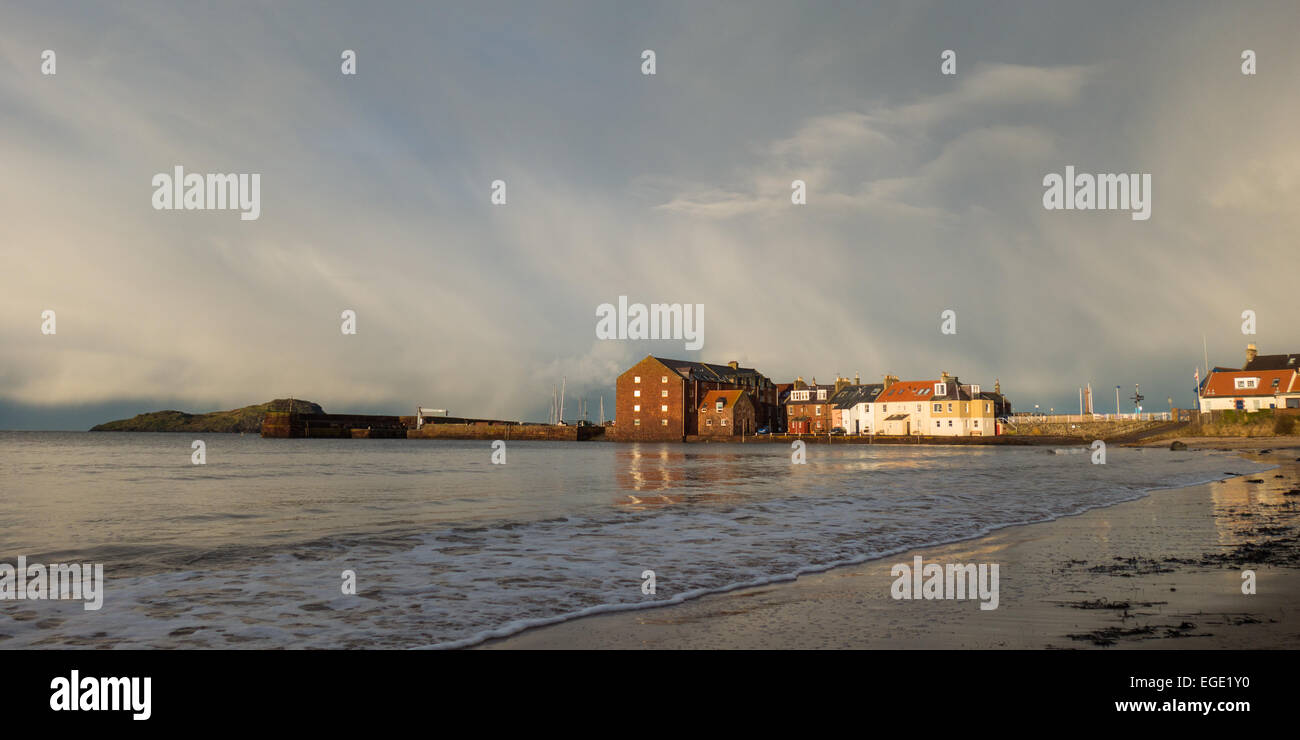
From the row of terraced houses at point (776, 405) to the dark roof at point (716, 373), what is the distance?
0.61ft

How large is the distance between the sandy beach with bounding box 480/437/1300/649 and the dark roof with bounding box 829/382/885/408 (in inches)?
3964

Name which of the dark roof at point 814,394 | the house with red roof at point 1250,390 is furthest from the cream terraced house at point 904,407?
the house with red roof at point 1250,390

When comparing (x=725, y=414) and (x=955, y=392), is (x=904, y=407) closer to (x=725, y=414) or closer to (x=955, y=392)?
(x=955, y=392)

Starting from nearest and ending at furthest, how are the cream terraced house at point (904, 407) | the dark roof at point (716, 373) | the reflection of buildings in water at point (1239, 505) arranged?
the reflection of buildings in water at point (1239, 505), the cream terraced house at point (904, 407), the dark roof at point (716, 373)

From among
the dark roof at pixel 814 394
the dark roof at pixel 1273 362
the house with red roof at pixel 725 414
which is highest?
the dark roof at pixel 1273 362

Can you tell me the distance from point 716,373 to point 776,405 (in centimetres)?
1396

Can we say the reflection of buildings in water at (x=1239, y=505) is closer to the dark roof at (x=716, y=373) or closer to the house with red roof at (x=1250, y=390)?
the house with red roof at (x=1250, y=390)

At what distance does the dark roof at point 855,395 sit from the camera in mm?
109812

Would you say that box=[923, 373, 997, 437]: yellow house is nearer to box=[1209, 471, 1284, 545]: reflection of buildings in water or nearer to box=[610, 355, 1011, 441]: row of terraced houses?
box=[610, 355, 1011, 441]: row of terraced houses
